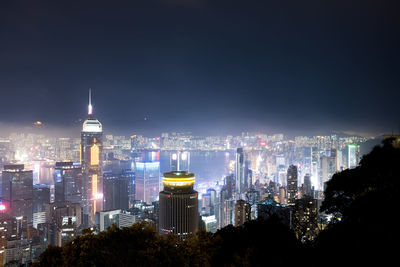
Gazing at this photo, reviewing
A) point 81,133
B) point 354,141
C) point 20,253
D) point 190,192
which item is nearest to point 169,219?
point 190,192

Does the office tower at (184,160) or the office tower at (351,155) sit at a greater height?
the office tower at (351,155)

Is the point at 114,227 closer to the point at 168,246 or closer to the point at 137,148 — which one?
the point at 168,246

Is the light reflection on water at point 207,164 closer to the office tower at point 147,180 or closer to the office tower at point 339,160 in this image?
the office tower at point 147,180

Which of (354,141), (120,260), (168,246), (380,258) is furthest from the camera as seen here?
(354,141)

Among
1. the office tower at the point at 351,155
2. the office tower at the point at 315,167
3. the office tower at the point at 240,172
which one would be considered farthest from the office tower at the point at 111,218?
the office tower at the point at 351,155

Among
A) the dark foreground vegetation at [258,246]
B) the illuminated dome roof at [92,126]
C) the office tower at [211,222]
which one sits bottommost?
the office tower at [211,222]

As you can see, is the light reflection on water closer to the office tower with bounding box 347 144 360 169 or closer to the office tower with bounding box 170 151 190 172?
the office tower with bounding box 170 151 190 172
